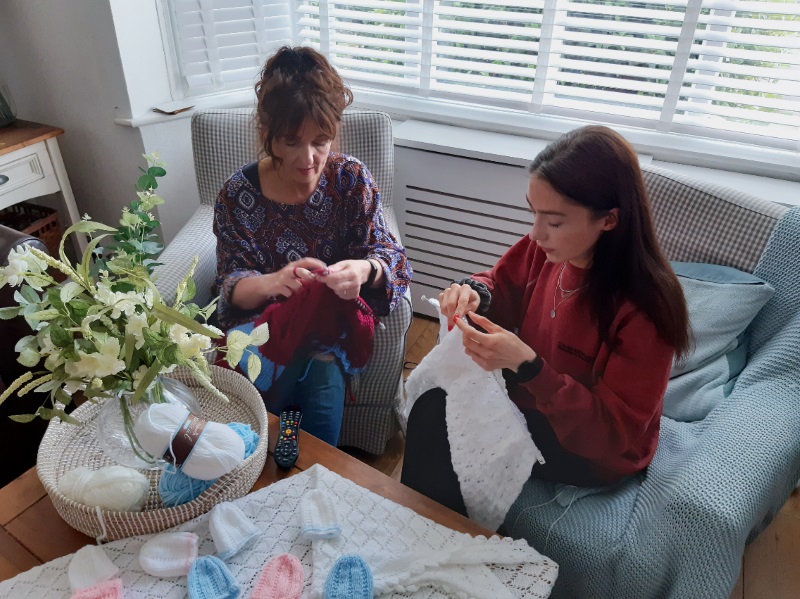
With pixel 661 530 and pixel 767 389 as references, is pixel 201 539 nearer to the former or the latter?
pixel 661 530

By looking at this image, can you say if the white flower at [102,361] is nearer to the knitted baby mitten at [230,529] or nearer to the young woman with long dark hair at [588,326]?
the knitted baby mitten at [230,529]

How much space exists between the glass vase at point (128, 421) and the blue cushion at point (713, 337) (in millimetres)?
1023

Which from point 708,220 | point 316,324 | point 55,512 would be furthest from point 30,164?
point 708,220

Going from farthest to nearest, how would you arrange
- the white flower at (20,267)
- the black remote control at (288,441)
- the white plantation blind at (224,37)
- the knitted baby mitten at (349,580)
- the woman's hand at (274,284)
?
1. the white plantation blind at (224,37)
2. the woman's hand at (274,284)
3. the black remote control at (288,441)
4. the knitted baby mitten at (349,580)
5. the white flower at (20,267)

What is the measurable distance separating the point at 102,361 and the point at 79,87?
63.4 inches

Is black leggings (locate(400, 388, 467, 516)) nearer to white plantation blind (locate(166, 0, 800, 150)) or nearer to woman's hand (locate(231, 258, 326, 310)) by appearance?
woman's hand (locate(231, 258, 326, 310))

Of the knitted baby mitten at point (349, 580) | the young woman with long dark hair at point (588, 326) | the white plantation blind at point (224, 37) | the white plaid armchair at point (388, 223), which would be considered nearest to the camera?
the knitted baby mitten at point (349, 580)

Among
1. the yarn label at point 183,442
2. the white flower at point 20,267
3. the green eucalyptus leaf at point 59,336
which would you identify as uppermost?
the white flower at point 20,267

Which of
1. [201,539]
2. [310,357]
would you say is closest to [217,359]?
[310,357]

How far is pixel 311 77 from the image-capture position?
133 centimetres

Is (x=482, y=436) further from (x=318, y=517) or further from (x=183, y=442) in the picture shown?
(x=183, y=442)

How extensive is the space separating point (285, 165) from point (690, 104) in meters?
1.34

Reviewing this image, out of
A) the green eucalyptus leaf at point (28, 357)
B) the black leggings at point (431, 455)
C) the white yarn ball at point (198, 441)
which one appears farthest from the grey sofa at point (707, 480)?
the green eucalyptus leaf at point (28, 357)

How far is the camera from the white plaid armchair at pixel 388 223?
156 cm
